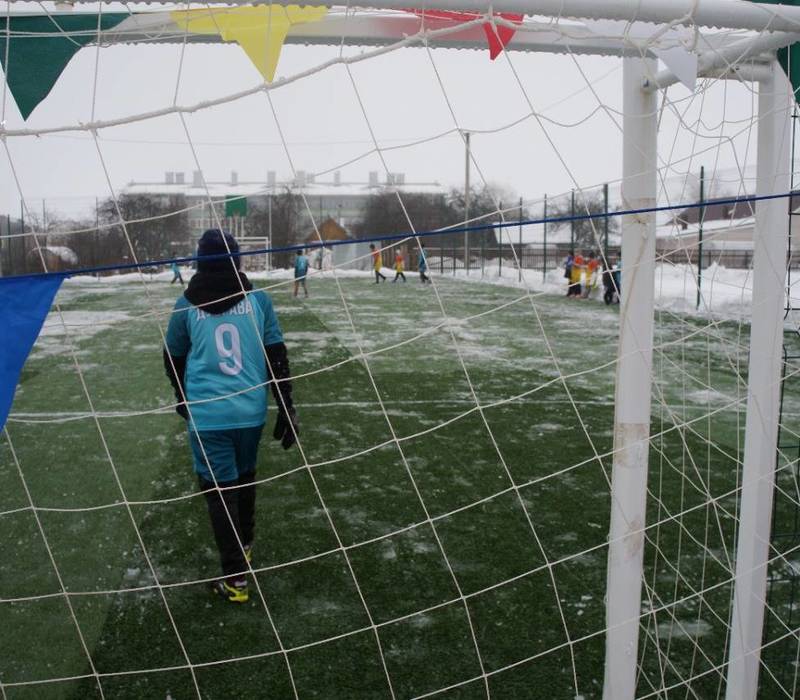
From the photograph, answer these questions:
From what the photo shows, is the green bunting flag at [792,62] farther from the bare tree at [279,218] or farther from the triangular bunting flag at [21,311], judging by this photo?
the bare tree at [279,218]

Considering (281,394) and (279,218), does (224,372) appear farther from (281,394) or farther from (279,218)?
(279,218)

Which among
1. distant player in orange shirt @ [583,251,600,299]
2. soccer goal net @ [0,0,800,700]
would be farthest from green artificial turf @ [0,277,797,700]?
distant player in orange shirt @ [583,251,600,299]

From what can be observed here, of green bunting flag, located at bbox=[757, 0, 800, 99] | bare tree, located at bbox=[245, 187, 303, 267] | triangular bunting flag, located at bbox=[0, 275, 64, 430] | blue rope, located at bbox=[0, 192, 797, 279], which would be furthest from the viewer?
bare tree, located at bbox=[245, 187, 303, 267]

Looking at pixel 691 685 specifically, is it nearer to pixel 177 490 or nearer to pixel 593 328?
pixel 177 490

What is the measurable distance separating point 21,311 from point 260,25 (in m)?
0.96

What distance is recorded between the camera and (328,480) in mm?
4680

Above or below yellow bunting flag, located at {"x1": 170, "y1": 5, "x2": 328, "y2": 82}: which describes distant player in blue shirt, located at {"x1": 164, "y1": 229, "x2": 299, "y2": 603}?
below

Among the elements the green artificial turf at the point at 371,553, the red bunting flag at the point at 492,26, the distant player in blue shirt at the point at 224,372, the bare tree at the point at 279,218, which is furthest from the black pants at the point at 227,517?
the bare tree at the point at 279,218

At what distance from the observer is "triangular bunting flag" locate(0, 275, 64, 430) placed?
199 cm

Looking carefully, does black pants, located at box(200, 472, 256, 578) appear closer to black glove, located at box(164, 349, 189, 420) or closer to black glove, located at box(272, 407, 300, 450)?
black glove, located at box(272, 407, 300, 450)

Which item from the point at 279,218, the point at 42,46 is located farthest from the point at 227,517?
the point at 279,218

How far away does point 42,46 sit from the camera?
2205 millimetres

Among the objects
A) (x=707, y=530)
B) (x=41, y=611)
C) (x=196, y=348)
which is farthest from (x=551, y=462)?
(x=41, y=611)

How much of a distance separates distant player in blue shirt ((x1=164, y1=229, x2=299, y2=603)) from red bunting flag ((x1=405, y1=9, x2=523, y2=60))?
4.16 feet
